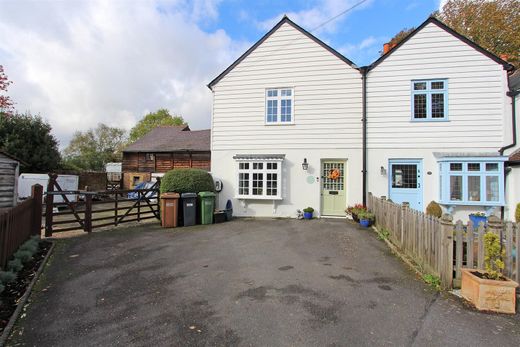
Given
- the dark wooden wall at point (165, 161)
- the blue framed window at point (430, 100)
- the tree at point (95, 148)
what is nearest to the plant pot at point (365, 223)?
the blue framed window at point (430, 100)

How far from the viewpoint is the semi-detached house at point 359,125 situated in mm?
10445

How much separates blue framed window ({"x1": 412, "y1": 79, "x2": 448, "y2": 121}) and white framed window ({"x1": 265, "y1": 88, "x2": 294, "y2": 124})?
486cm

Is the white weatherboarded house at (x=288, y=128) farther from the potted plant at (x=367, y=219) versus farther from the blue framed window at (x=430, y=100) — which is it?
the blue framed window at (x=430, y=100)

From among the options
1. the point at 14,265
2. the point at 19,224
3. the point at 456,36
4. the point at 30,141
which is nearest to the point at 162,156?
the point at 30,141

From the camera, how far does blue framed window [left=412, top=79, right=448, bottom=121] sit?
10812mm

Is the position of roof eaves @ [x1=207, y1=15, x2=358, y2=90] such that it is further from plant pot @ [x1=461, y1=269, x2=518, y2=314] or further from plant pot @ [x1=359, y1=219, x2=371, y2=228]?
plant pot @ [x1=461, y1=269, x2=518, y2=314]

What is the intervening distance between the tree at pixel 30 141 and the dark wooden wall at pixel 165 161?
5752 millimetres

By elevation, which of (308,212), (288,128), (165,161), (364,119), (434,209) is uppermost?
(364,119)

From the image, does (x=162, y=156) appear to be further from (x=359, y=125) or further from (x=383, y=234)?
(x=383, y=234)

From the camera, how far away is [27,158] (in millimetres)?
20688

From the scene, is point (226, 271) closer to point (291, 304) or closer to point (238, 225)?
point (291, 304)

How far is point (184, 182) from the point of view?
10.9 metres

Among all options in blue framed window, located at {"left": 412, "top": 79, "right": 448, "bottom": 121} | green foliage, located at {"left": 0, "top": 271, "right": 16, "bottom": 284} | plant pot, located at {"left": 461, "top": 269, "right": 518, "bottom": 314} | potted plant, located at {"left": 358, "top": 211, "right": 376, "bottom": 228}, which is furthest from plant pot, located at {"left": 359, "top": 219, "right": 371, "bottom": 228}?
green foliage, located at {"left": 0, "top": 271, "right": 16, "bottom": 284}

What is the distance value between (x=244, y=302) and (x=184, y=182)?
24.2ft
